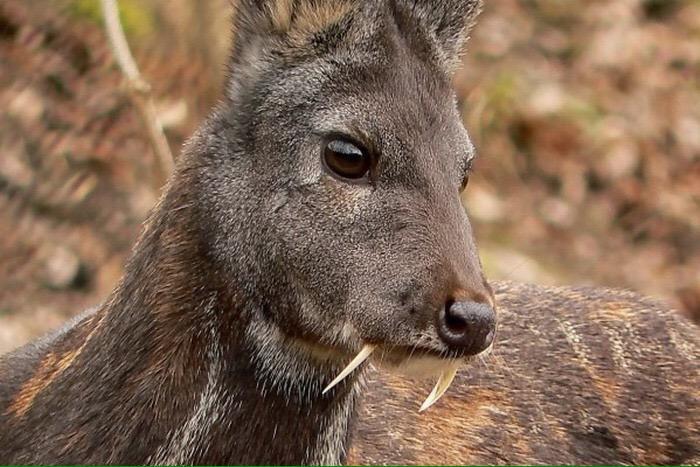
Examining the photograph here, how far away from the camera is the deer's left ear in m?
4.46

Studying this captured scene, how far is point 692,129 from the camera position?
40.8 feet

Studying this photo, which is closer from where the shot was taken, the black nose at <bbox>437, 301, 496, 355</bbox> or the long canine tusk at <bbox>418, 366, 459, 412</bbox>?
the black nose at <bbox>437, 301, 496, 355</bbox>

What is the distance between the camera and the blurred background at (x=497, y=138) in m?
8.45

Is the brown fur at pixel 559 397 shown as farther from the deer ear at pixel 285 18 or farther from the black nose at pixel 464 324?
the deer ear at pixel 285 18

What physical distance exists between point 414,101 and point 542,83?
840cm

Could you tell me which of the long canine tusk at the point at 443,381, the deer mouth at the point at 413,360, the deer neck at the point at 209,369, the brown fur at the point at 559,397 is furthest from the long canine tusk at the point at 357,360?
the brown fur at the point at 559,397

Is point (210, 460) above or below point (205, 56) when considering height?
below

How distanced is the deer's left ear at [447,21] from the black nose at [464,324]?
110 cm

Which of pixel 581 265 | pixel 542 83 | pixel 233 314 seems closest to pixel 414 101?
pixel 233 314

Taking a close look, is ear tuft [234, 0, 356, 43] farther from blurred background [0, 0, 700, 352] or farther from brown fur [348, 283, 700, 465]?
blurred background [0, 0, 700, 352]

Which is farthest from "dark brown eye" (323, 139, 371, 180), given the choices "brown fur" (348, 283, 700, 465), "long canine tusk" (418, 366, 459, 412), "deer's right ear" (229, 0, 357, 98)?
"brown fur" (348, 283, 700, 465)

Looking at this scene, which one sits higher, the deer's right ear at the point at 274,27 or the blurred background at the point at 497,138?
the blurred background at the point at 497,138

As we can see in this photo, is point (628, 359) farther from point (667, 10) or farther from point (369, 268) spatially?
point (667, 10)

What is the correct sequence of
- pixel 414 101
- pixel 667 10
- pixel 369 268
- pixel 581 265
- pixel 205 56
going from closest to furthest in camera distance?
pixel 369 268
pixel 414 101
pixel 205 56
pixel 581 265
pixel 667 10
